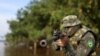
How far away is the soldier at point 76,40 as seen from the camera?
6.68 ft

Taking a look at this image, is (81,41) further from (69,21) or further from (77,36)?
(69,21)

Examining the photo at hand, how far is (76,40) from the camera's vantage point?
2.12 metres

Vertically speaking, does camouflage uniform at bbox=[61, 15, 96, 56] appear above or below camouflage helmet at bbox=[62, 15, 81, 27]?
below

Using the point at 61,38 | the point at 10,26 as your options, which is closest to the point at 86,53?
the point at 61,38

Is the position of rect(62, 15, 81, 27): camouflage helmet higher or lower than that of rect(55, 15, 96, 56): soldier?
higher

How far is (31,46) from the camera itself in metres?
28.5

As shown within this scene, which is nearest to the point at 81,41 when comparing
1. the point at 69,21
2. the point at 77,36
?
the point at 77,36

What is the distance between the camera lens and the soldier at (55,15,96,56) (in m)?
2.04

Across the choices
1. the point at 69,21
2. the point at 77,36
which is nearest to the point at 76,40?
the point at 77,36

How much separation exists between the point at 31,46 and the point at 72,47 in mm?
26488

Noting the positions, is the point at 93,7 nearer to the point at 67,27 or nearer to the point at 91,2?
the point at 91,2

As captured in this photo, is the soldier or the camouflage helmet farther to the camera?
the camouflage helmet

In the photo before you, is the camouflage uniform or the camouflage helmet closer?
the camouflage uniform

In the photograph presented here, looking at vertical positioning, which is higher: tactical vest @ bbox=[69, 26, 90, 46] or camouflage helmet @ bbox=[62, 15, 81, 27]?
camouflage helmet @ bbox=[62, 15, 81, 27]
